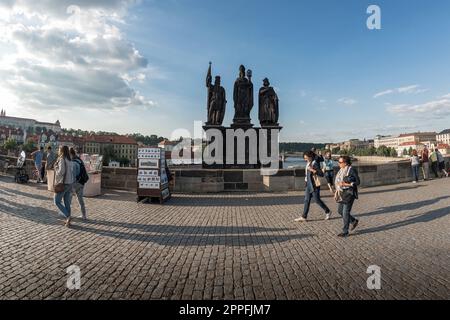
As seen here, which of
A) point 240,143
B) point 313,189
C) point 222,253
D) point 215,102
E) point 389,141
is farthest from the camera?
point 389,141

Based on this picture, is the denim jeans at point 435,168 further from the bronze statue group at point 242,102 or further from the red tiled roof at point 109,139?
the red tiled roof at point 109,139

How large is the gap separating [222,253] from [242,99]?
38.3ft

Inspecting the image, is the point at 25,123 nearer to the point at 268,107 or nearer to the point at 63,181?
the point at 268,107

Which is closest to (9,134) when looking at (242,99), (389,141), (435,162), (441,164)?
(242,99)

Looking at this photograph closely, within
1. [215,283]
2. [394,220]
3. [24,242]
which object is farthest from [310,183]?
[24,242]

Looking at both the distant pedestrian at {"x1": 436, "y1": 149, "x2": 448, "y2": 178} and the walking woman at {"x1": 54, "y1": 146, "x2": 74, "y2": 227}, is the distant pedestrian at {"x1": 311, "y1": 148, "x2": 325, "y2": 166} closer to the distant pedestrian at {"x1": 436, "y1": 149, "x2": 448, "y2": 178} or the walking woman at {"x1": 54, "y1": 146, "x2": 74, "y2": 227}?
the walking woman at {"x1": 54, "y1": 146, "x2": 74, "y2": 227}

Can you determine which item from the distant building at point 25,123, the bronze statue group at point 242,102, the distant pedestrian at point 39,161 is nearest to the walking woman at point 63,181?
the distant pedestrian at point 39,161

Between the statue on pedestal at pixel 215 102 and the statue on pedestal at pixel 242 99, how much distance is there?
2.34 ft

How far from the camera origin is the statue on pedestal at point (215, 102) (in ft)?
47.9

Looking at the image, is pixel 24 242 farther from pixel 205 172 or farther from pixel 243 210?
pixel 205 172

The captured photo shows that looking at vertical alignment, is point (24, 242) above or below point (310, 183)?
below

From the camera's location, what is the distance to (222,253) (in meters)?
4.30
